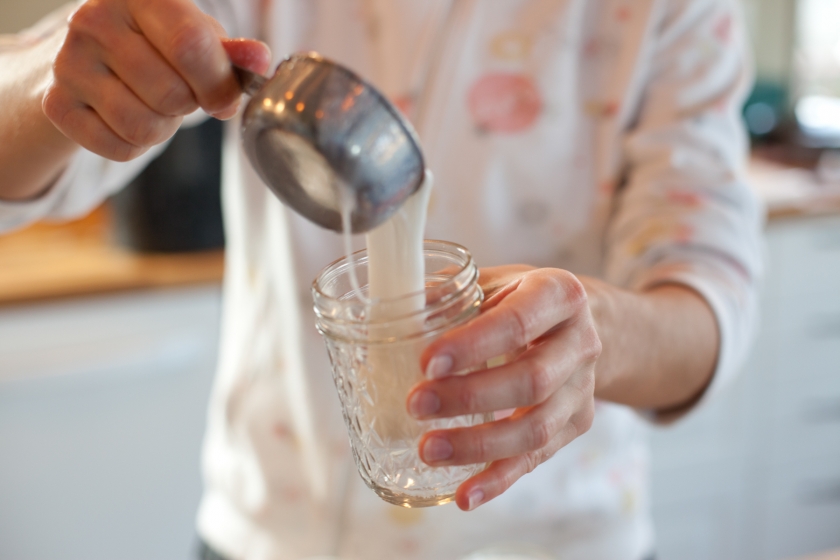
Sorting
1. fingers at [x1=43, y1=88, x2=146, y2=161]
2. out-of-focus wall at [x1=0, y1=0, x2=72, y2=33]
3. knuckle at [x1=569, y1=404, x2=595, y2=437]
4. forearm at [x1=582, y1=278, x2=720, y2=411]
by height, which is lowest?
out-of-focus wall at [x1=0, y1=0, x2=72, y2=33]

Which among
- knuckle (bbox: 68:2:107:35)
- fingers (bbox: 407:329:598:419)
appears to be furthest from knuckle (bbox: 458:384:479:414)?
knuckle (bbox: 68:2:107:35)

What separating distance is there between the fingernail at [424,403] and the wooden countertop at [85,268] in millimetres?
1035

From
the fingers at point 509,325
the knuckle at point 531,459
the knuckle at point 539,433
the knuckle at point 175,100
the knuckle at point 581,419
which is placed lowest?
the knuckle at point 531,459

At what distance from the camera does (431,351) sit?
1.26 ft

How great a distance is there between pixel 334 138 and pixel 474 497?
0.19 metres

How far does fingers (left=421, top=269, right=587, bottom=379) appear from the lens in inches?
15.0

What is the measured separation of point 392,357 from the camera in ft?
1.43

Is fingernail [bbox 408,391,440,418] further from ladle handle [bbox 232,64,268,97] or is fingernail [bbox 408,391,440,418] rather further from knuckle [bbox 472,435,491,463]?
ladle handle [bbox 232,64,268,97]

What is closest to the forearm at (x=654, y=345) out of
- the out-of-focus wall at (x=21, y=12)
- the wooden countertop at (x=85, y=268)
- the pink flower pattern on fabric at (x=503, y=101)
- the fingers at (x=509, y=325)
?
the fingers at (x=509, y=325)

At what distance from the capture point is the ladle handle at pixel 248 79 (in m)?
0.43

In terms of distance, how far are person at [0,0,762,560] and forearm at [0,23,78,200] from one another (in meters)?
0.05

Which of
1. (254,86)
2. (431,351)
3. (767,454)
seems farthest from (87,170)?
(767,454)

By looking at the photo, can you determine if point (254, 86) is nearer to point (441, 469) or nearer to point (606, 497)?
point (441, 469)

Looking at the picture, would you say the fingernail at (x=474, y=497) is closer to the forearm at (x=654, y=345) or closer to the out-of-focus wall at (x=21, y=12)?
the forearm at (x=654, y=345)
